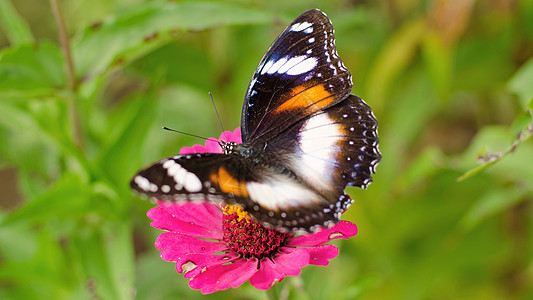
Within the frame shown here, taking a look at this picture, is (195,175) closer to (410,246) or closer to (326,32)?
(326,32)

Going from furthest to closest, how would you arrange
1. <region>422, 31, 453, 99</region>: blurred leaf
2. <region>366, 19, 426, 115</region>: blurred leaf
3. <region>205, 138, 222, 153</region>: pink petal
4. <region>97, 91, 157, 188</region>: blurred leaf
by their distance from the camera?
1. <region>366, 19, 426, 115</region>: blurred leaf
2. <region>422, 31, 453, 99</region>: blurred leaf
3. <region>97, 91, 157, 188</region>: blurred leaf
4. <region>205, 138, 222, 153</region>: pink petal

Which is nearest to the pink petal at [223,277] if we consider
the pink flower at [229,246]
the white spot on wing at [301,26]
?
Answer: the pink flower at [229,246]

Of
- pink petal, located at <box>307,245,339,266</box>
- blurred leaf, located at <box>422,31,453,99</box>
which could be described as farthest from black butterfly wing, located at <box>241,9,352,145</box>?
blurred leaf, located at <box>422,31,453,99</box>

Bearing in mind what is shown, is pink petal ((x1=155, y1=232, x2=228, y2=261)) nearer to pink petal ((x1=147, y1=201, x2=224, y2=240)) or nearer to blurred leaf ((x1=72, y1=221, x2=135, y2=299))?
pink petal ((x1=147, y1=201, x2=224, y2=240))

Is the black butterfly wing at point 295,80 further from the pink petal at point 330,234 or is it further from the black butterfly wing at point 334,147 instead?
the pink petal at point 330,234

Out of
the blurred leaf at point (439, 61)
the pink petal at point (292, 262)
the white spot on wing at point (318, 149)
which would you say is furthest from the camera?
the blurred leaf at point (439, 61)

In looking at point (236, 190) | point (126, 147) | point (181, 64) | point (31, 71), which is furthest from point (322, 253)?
point (181, 64)
